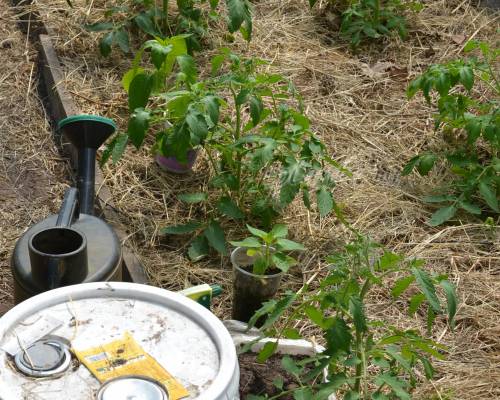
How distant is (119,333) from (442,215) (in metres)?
1.92

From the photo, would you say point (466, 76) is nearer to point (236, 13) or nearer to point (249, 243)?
point (236, 13)

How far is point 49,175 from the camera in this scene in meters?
3.72

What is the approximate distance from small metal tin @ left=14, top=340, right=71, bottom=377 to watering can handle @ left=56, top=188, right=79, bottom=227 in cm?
67

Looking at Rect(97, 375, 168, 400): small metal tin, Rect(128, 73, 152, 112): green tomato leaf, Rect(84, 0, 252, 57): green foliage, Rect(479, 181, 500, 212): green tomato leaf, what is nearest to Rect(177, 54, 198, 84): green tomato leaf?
Rect(128, 73, 152, 112): green tomato leaf

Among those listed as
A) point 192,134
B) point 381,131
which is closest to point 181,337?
point 192,134

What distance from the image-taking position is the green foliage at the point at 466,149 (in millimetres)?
Answer: 3309

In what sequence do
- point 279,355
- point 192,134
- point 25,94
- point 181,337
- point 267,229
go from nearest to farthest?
point 181,337, point 279,355, point 192,134, point 267,229, point 25,94

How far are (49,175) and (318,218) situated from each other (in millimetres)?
1305

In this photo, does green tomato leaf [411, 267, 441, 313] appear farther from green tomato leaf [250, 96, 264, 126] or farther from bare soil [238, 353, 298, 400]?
green tomato leaf [250, 96, 264, 126]

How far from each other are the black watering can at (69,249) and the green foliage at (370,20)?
7.19 ft

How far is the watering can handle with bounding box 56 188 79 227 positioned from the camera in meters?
2.35

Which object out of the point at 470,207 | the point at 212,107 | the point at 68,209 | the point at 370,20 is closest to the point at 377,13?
the point at 370,20

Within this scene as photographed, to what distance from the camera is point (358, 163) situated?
12.3 ft

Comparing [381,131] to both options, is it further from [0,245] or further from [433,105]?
[0,245]
